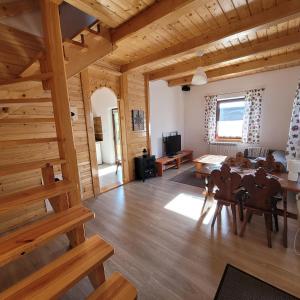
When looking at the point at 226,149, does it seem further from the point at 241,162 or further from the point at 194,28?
the point at 194,28

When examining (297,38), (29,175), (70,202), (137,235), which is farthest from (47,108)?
(297,38)

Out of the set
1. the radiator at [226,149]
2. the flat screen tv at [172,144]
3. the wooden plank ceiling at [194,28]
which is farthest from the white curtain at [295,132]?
the flat screen tv at [172,144]

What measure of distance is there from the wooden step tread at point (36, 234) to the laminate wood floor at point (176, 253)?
87cm

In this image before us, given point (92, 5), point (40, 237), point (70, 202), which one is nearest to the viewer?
point (40, 237)

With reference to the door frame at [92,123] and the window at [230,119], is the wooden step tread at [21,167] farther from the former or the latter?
the window at [230,119]

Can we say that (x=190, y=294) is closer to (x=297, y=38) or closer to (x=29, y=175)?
(x=29, y=175)

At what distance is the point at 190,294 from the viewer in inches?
60.1

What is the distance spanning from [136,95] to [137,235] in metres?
3.29

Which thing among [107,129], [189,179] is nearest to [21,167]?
[189,179]

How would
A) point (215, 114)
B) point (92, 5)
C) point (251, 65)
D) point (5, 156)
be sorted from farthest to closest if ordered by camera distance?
1. point (215, 114)
2. point (251, 65)
3. point (5, 156)
4. point (92, 5)

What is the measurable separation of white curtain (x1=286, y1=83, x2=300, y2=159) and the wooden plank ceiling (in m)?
1.06

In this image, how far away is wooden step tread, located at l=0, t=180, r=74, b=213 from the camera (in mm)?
1067

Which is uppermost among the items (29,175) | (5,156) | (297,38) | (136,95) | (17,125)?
(297,38)

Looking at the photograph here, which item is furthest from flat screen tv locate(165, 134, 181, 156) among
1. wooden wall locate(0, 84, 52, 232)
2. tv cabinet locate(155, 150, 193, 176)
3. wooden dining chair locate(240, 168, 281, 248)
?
wooden dining chair locate(240, 168, 281, 248)
